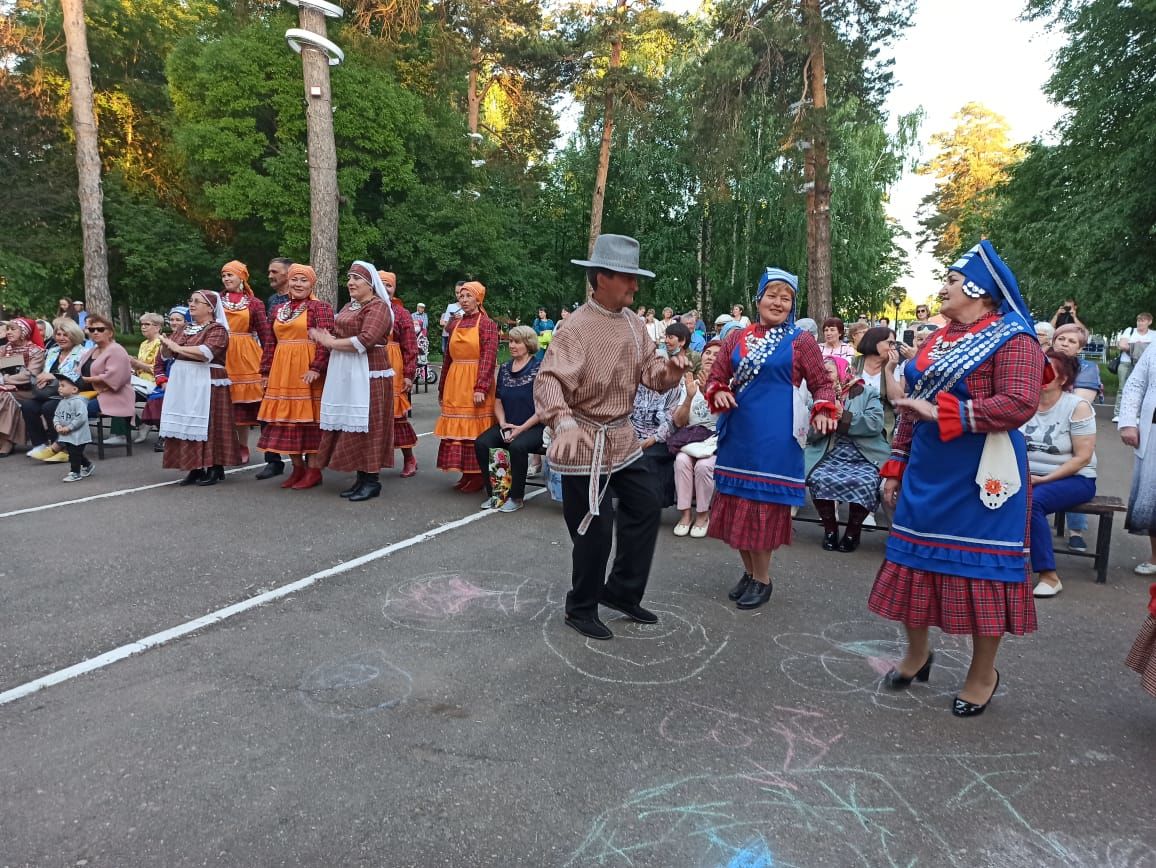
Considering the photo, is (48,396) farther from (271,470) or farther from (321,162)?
(321,162)

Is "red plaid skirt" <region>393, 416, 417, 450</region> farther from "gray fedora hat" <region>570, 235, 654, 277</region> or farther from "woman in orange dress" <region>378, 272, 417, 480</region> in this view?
"gray fedora hat" <region>570, 235, 654, 277</region>

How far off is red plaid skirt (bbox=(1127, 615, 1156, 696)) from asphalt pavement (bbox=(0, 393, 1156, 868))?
30 centimetres

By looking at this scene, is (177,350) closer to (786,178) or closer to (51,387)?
Answer: (51,387)

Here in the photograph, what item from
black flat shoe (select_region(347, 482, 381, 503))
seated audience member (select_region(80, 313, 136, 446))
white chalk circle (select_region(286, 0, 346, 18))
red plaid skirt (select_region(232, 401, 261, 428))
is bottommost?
black flat shoe (select_region(347, 482, 381, 503))

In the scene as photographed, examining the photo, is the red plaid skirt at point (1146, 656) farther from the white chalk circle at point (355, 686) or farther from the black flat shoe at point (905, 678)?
the white chalk circle at point (355, 686)

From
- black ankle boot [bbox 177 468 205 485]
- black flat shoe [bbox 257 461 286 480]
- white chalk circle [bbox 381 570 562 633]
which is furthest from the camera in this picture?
black flat shoe [bbox 257 461 286 480]

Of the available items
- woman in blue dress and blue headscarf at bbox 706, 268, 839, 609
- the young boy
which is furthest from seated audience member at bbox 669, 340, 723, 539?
the young boy

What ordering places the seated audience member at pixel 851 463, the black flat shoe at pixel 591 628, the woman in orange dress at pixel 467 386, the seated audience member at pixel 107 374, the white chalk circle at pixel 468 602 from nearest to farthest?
1. the black flat shoe at pixel 591 628
2. the white chalk circle at pixel 468 602
3. the seated audience member at pixel 851 463
4. the woman in orange dress at pixel 467 386
5. the seated audience member at pixel 107 374

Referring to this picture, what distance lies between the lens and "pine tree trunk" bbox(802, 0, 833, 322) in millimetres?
16281

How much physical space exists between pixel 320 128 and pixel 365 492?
8.34 meters

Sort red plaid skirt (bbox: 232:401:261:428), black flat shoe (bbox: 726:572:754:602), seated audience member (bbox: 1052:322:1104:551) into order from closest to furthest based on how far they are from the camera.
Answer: black flat shoe (bbox: 726:572:754:602), seated audience member (bbox: 1052:322:1104:551), red plaid skirt (bbox: 232:401:261:428)

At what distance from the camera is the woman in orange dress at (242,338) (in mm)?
8031

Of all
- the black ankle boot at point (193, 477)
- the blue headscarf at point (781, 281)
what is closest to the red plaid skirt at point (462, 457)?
the black ankle boot at point (193, 477)

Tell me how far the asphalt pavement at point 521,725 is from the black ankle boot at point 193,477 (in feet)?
7.77
